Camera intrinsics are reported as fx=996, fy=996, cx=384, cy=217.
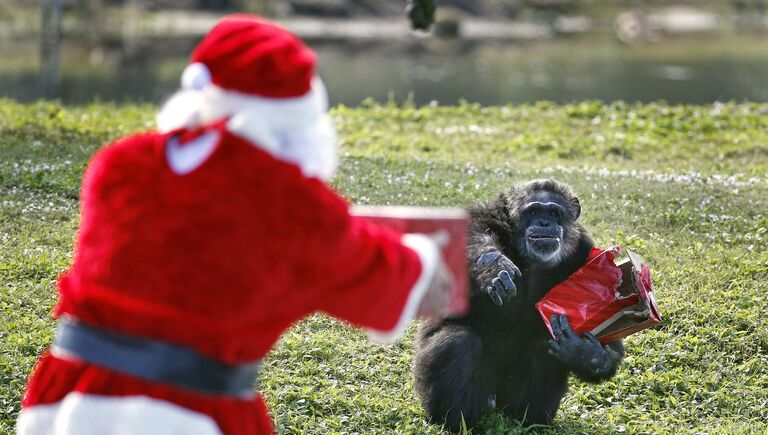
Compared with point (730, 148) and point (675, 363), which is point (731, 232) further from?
point (730, 148)

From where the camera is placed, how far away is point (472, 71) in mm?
24625

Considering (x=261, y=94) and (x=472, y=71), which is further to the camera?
(x=472, y=71)

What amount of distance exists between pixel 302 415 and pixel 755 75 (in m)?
21.0

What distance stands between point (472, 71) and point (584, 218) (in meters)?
17.0

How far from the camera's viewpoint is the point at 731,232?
25.7 ft

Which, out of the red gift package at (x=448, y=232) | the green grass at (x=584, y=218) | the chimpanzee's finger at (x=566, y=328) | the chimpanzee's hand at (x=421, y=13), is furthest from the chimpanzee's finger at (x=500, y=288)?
the chimpanzee's hand at (x=421, y=13)

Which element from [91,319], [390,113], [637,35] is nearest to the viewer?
[91,319]

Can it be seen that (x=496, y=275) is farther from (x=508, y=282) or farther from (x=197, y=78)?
(x=197, y=78)

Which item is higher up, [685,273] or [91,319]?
[91,319]

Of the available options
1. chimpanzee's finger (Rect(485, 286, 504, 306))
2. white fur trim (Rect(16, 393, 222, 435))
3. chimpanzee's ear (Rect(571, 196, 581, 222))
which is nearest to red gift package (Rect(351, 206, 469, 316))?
white fur trim (Rect(16, 393, 222, 435))

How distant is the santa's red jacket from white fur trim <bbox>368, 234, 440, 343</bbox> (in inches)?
4.5

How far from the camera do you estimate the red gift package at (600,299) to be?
4.97 meters

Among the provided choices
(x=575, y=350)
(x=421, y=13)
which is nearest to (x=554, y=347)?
(x=575, y=350)

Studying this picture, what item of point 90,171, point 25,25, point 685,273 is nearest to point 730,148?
point 685,273
